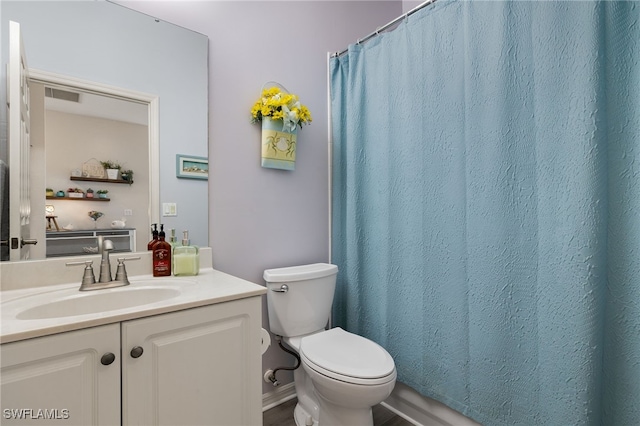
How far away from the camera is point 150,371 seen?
0.93 metres

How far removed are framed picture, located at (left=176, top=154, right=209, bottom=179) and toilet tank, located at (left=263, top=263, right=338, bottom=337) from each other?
60 centimetres

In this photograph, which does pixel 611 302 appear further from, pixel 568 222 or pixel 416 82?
pixel 416 82

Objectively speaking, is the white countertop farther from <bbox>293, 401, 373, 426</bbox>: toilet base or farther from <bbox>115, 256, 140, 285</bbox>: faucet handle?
<bbox>293, 401, 373, 426</bbox>: toilet base

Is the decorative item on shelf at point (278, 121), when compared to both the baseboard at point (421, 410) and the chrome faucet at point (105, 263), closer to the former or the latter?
the chrome faucet at point (105, 263)

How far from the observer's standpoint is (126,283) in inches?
47.8

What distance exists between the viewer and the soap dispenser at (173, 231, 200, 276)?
135cm

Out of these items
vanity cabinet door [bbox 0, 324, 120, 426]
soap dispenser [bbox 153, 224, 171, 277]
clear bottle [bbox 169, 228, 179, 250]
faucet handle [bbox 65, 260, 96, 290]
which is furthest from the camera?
clear bottle [bbox 169, 228, 179, 250]

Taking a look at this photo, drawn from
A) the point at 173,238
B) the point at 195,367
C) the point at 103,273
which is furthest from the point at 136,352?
the point at 173,238

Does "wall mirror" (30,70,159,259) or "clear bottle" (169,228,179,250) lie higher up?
"wall mirror" (30,70,159,259)

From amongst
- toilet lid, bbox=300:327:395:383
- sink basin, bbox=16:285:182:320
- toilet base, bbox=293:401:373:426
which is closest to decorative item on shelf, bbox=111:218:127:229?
sink basin, bbox=16:285:182:320

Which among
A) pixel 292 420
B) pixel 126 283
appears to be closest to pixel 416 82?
pixel 126 283

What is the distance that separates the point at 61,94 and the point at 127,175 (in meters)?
0.37

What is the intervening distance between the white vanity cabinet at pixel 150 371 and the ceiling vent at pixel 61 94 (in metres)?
0.93

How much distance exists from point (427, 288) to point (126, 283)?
1287 mm
